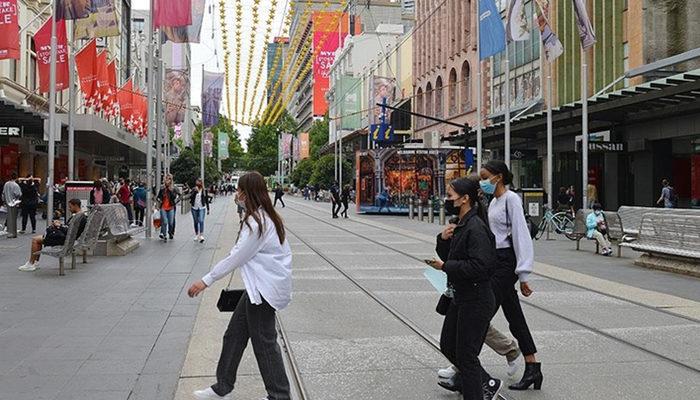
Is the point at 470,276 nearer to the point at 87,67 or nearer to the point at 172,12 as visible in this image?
the point at 172,12

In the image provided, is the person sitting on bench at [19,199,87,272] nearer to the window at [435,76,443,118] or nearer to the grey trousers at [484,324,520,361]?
the grey trousers at [484,324,520,361]

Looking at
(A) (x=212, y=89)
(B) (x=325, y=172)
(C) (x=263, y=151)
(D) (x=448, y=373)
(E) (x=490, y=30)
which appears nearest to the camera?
(D) (x=448, y=373)

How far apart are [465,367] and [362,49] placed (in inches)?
3494

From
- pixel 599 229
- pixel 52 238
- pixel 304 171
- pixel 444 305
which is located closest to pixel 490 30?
pixel 599 229

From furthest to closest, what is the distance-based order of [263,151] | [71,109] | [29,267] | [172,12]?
1. [263,151]
2. [71,109]
3. [172,12]
4. [29,267]

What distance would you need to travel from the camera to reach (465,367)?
5035 mm

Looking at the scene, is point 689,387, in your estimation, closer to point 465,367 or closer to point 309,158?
point 465,367

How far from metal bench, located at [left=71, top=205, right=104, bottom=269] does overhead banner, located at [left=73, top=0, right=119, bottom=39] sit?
10.4 meters

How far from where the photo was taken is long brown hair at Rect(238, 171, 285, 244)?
5.07 m

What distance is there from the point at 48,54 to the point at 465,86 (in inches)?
1285

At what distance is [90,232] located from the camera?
13859mm

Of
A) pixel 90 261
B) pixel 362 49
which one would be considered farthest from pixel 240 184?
pixel 362 49

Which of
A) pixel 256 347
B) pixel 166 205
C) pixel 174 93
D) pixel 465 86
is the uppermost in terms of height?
pixel 465 86

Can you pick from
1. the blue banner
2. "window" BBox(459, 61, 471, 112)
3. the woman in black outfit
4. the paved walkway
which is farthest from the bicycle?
"window" BBox(459, 61, 471, 112)
